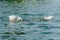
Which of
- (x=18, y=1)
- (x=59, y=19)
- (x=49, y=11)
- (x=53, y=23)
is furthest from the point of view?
(x=18, y=1)

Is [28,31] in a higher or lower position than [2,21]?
lower

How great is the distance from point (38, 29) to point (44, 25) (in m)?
0.38

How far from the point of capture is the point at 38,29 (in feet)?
17.5

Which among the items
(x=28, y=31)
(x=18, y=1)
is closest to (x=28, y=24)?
(x=28, y=31)

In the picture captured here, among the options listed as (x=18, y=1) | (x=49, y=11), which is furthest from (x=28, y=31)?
(x=18, y=1)

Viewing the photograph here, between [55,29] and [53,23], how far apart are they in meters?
0.53

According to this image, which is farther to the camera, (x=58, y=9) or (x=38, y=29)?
(x=58, y=9)

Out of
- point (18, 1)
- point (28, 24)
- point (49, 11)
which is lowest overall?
point (28, 24)

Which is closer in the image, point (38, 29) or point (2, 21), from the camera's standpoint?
point (38, 29)

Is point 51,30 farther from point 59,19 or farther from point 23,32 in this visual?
point 59,19

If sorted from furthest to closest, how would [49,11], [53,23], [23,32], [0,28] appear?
[49,11] < [53,23] < [0,28] < [23,32]

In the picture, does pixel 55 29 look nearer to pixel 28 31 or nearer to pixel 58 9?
pixel 28 31

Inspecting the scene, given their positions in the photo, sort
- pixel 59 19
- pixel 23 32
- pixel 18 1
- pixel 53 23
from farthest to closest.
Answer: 1. pixel 18 1
2. pixel 59 19
3. pixel 53 23
4. pixel 23 32

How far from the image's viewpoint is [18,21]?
587 cm
